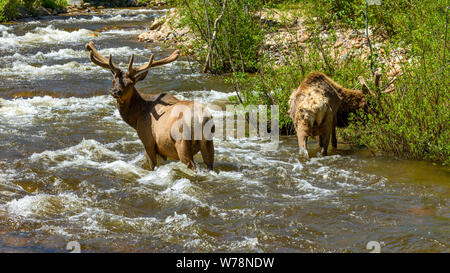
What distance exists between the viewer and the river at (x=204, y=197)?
565 centimetres

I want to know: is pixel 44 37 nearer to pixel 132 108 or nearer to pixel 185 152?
pixel 132 108

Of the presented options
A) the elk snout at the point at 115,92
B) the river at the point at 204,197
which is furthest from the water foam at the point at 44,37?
the elk snout at the point at 115,92

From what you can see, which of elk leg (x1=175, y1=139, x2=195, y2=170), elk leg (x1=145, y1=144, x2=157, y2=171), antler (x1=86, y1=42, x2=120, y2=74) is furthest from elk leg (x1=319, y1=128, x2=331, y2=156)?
antler (x1=86, y1=42, x2=120, y2=74)

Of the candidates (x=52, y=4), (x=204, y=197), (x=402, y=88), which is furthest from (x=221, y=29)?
(x=52, y=4)

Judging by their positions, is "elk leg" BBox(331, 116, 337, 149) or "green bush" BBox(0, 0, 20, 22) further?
"green bush" BBox(0, 0, 20, 22)

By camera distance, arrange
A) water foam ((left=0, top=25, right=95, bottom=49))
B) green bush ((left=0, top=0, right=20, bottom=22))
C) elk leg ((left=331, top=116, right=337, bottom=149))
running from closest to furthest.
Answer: elk leg ((left=331, top=116, right=337, bottom=149)), water foam ((left=0, top=25, right=95, bottom=49)), green bush ((left=0, top=0, right=20, bottom=22))

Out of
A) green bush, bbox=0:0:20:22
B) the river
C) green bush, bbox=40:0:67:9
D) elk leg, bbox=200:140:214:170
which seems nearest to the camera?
the river

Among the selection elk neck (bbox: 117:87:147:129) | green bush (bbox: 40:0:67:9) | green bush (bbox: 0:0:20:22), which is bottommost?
elk neck (bbox: 117:87:147:129)

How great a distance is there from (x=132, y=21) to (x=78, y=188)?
27.9m

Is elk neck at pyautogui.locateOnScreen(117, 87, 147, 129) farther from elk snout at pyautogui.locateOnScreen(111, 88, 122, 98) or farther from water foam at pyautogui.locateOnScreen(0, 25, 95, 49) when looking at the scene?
water foam at pyautogui.locateOnScreen(0, 25, 95, 49)

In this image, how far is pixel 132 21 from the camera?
33.9 metres

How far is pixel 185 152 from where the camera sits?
296 inches

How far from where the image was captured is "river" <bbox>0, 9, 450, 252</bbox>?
5.65m
